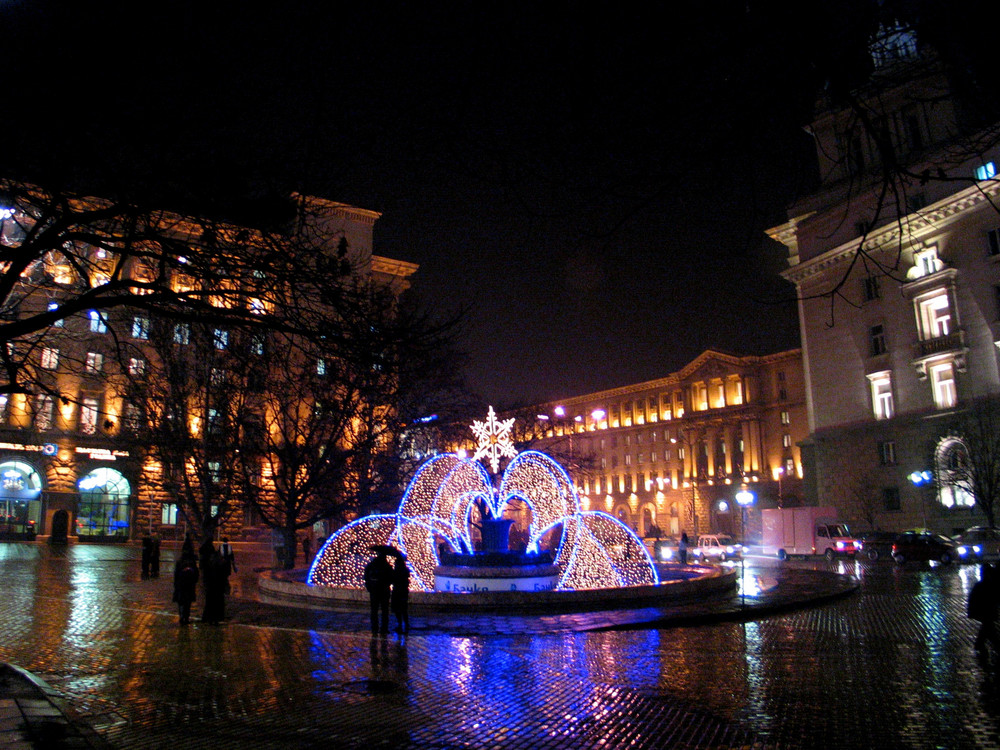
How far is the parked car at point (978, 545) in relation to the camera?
3166 cm

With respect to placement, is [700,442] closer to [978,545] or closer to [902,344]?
[902,344]

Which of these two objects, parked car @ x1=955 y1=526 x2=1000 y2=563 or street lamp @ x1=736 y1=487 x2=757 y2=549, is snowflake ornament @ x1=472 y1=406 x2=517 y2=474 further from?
parked car @ x1=955 y1=526 x2=1000 y2=563

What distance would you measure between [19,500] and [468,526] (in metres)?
36.8

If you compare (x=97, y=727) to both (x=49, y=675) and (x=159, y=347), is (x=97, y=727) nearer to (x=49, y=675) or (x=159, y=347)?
(x=49, y=675)

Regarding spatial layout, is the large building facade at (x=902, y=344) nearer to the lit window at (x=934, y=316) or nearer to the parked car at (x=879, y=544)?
the lit window at (x=934, y=316)

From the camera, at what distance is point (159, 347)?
75.4 feet

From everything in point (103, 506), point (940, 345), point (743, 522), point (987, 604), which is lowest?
point (987, 604)

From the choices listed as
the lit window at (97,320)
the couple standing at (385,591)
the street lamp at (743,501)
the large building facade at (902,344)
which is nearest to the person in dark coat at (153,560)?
the lit window at (97,320)

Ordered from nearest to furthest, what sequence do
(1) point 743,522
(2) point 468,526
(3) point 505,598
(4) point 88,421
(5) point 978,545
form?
(3) point 505,598 → (1) point 743,522 → (2) point 468,526 → (5) point 978,545 → (4) point 88,421

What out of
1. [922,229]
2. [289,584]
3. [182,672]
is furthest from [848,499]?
[182,672]

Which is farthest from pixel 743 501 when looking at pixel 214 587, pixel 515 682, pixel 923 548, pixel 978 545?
pixel 515 682

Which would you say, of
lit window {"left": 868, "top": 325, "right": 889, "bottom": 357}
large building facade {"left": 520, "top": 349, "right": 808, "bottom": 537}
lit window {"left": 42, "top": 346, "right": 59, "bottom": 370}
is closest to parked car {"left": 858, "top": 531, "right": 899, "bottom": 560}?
lit window {"left": 868, "top": 325, "right": 889, "bottom": 357}

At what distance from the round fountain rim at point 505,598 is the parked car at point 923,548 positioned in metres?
19.7

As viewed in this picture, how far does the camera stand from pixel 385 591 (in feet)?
42.6
